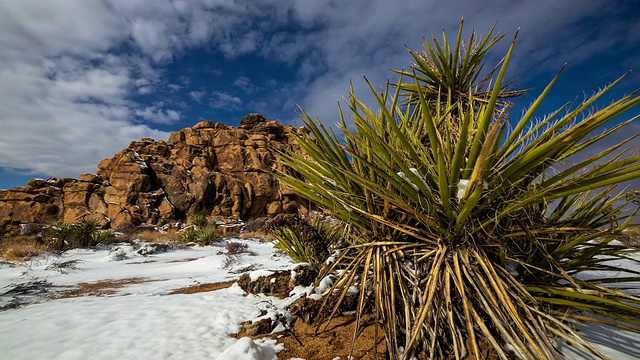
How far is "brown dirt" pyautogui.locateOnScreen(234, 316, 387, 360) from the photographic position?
216cm

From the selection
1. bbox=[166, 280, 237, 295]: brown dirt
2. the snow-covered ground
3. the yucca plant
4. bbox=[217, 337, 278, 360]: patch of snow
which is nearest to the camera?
the yucca plant

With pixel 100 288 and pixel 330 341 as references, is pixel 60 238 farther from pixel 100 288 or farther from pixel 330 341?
pixel 330 341

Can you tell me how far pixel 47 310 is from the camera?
322cm

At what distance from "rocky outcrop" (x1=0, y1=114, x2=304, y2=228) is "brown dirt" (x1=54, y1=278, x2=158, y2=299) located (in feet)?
59.5

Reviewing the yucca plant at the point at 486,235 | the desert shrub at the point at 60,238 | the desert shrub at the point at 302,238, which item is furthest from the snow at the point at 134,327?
the desert shrub at the point at 60,238

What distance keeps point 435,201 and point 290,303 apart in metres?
2.17

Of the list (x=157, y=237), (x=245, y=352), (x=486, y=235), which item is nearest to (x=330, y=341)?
(x=245, y=352)

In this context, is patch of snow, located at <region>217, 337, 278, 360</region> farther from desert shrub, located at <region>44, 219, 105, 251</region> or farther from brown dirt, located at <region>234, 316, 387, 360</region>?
desert shrub, located at <region>44, 219, 105, 251</region>

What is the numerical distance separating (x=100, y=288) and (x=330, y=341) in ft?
15.4

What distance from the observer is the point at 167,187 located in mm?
31812

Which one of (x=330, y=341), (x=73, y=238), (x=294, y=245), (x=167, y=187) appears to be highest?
(x=167, y=187)

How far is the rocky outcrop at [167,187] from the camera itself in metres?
28.4

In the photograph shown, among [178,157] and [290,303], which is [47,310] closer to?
[290,303]

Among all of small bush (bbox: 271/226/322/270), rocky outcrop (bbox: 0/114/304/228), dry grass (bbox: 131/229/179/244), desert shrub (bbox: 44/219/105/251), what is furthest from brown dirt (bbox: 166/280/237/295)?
rocky outcrop (bbox: 0/114/304/228)
